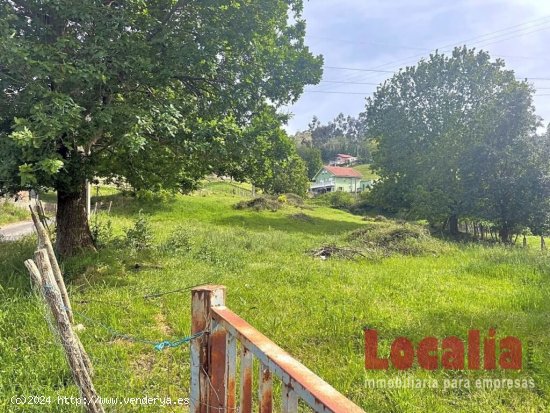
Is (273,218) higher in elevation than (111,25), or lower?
lower

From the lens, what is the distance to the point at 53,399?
130 inches

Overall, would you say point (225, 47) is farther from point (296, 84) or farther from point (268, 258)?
point (268, 258)

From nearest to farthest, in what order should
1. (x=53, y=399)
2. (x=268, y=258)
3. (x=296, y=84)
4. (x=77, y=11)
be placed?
(x=53, y=399) → (x=77, y=11) → (x=296, y=84) → (x=268, y=258)

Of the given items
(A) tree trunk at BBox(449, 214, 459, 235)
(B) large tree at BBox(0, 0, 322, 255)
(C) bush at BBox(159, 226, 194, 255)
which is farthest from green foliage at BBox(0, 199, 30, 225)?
(A) tree trunk at BBox(449, 214, 459, 235)

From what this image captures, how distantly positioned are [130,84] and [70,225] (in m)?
3.56

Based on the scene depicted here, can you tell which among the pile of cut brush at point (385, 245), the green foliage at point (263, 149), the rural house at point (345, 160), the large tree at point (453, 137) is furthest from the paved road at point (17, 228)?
the rural house at point (345, 160)

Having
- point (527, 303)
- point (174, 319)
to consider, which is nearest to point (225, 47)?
point (174, 319)

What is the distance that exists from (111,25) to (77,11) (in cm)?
54

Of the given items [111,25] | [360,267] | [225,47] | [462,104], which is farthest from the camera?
[462,104]

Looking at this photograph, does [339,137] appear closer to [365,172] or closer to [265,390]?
[365,172]

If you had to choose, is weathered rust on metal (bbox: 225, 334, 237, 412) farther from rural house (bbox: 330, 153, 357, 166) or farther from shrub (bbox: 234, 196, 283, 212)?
rural house (bbox: 330, 153, 357, 166)

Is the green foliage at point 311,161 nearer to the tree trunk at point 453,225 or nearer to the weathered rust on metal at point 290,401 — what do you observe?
the tree trunk at point 453,225

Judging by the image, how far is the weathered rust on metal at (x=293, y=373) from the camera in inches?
52.7

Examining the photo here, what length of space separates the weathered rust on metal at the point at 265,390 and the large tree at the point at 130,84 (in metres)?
4.61
